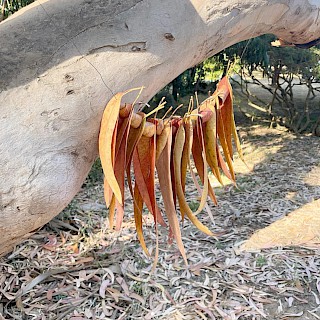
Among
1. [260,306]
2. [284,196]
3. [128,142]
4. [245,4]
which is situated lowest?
[284,196]

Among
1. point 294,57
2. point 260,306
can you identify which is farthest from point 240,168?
point 260,306

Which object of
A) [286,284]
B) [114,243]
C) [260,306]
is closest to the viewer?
[260,306]

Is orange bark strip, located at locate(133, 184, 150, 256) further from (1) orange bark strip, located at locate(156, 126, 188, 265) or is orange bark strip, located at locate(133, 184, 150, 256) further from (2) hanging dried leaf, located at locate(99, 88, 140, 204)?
(2) hanging dried leaf, located at locate(99, 88, 140, 204)

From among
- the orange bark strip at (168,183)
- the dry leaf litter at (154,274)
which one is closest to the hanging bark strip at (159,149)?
the orange bark strip at (168,183)

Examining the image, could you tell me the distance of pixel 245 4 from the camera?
1387 mm

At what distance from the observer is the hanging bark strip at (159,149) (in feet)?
3.21

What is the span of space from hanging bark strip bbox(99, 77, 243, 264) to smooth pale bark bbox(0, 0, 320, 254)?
8 centimetres

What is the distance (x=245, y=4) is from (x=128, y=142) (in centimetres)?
69

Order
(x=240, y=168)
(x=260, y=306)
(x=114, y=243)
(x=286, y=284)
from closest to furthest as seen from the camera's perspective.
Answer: (x=260, y=306)
(x=286, y=284)
(x=114, y=243)
(x=240, y=168)

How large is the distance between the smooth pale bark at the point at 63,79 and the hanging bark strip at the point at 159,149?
0.27 feet

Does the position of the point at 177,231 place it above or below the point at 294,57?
above

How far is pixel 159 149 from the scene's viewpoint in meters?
1.13

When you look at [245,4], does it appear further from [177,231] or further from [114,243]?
[114,243]

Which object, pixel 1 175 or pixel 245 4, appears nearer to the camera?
pixel 1 175
